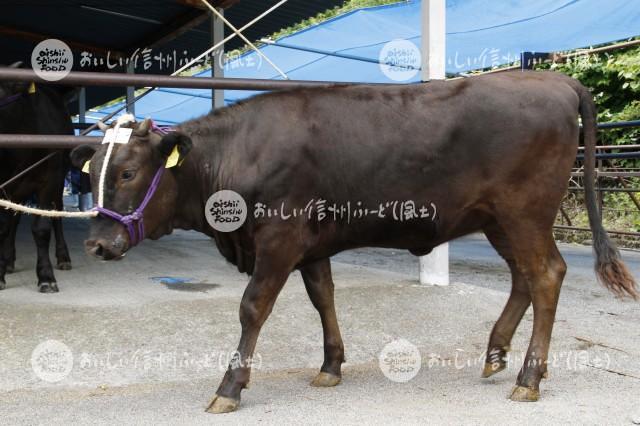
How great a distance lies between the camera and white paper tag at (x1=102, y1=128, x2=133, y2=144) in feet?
12.3

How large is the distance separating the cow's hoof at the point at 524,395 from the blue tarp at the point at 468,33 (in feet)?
14.2

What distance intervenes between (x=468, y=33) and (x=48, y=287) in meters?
7.53

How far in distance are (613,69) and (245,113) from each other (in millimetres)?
11185

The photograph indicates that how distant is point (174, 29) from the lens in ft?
36.4

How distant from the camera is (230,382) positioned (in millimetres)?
3686

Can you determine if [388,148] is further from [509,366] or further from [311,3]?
[311,3]

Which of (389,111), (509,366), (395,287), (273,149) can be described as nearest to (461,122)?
(389,111)

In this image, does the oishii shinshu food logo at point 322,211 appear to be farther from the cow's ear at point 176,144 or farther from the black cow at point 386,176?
the cow's ear at point 176,144

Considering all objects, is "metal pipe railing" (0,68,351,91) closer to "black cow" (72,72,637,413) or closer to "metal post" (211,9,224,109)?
"black cow" (72,72,637,413)

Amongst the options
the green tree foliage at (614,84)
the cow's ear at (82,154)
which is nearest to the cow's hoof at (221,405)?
the cow's ear at (82,154)

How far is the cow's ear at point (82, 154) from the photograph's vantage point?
13.0ft

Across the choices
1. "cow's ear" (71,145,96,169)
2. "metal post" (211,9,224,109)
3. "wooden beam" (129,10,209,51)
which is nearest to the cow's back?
"cow's ear" (71,145,96,169)

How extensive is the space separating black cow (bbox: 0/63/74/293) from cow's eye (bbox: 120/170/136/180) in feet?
7.84

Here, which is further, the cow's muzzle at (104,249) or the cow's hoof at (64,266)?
the cow's hoof at (64,266)
